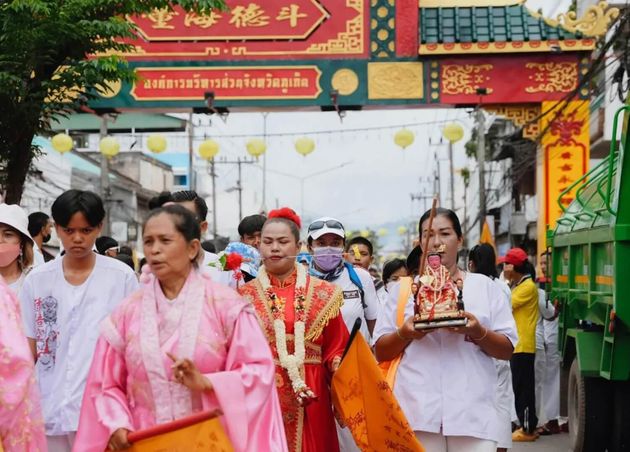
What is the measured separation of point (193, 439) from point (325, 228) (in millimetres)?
3379

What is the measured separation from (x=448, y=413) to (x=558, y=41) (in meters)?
14.1

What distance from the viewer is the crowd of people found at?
13.7 ft

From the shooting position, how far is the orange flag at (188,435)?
397 centimetres

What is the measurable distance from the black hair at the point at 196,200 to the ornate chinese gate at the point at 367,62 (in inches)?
469

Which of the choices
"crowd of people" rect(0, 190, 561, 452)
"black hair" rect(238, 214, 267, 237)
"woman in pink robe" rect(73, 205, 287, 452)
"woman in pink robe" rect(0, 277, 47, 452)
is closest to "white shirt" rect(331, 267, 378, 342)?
"crowd of people" rect(0, 190, 561, 452)

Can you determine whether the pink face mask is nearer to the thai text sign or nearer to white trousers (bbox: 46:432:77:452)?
white trousers (bbox: 46:432:77:452)

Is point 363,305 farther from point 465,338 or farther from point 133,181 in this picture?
point 133,181

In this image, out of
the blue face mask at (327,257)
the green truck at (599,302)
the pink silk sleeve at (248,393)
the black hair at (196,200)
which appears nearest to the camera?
the pink silk sleeve at (248,393)

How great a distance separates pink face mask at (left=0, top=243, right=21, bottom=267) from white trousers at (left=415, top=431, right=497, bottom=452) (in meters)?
2.28

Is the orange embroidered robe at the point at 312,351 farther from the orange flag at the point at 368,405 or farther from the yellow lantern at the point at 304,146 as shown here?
the yellow lantern at the point at 304,146

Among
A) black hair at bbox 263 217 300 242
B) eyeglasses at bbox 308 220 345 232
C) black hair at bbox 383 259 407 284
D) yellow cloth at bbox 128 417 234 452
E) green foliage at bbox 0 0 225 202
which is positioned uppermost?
green foliage at bbox 0 0 225 202

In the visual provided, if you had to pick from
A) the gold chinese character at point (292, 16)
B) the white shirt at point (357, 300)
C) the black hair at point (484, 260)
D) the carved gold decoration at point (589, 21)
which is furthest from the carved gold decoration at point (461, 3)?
the white shirt at point (357, 300)

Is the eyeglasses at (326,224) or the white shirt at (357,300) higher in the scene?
the eyeglasses at (326,224)

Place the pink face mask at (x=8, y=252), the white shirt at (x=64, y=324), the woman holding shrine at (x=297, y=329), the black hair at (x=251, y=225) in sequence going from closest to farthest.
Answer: the white shirt at (x=64, y=324)
the pink face mask at (x=8, y=252)
the woman holding shrine at (x=297, y=329)
the black hair at (x=251, y=225)
